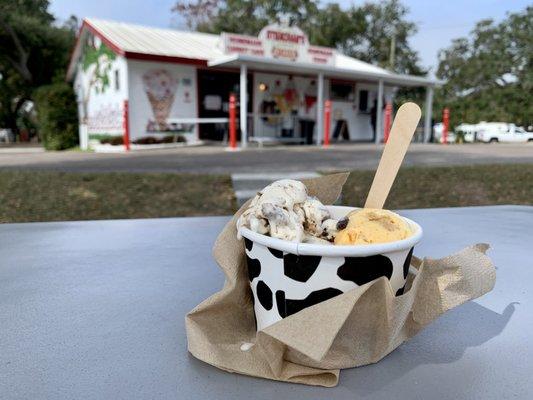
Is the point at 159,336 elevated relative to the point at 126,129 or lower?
lower

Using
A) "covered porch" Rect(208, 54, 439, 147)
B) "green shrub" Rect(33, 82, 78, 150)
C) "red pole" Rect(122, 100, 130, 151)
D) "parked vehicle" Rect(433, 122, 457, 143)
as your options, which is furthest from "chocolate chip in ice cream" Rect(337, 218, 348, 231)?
"parked vehicle" Rect(433, 122, 457, 143)

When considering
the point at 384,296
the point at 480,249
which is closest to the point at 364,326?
the point at 384,296

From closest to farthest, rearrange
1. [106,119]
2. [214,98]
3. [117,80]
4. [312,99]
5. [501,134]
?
[117,80] < [106,119] < [214,98] < [312,99] < [501,134]

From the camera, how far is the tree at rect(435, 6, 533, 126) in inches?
922

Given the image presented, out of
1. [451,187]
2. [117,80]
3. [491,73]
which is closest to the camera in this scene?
[451,187]

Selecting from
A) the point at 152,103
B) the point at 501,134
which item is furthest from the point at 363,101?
the point at 501,134

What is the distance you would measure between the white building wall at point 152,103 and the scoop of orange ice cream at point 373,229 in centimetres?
1019

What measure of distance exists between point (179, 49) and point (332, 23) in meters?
15.9

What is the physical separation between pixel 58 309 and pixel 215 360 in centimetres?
36

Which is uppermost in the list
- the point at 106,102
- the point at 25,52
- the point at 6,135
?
the point at 25,52

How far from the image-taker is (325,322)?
21.4 inches

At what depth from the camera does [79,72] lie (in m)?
14.2

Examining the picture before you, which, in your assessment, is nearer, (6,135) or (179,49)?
(179,49)

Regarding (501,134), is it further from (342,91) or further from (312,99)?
(312,99)
